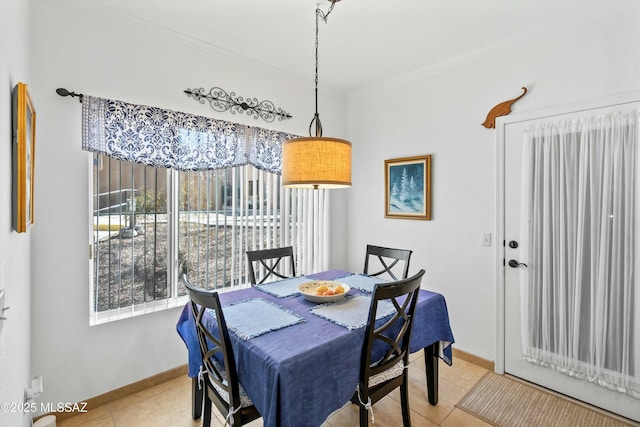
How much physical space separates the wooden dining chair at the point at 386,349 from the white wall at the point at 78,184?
66.2 inches

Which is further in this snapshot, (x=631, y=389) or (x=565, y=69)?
(x=565, y=69)

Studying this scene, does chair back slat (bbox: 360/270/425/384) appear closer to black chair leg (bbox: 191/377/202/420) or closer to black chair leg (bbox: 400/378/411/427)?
black chair leg (bbox: 400/378/411/427)

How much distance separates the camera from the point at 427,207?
3057mm

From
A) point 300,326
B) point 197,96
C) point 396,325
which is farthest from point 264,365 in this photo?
point 197,96

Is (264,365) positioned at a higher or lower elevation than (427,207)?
lower

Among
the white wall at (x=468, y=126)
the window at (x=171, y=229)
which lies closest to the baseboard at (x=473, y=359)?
the white wall at (x=468, y=126)

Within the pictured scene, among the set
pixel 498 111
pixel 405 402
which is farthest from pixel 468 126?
pixel 405 402

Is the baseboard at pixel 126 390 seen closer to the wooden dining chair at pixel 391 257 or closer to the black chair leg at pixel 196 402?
the black chair leg at pixel 196 402

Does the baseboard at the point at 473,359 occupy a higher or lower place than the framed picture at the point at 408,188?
lower

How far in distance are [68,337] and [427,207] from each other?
3.00 m

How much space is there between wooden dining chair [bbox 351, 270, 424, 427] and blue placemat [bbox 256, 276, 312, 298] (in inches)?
25.3

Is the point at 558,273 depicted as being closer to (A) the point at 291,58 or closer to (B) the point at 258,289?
(B) the point at 258,289

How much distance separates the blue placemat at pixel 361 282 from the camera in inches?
89.3

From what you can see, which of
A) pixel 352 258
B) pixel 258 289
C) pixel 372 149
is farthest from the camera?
pixel 352 258
